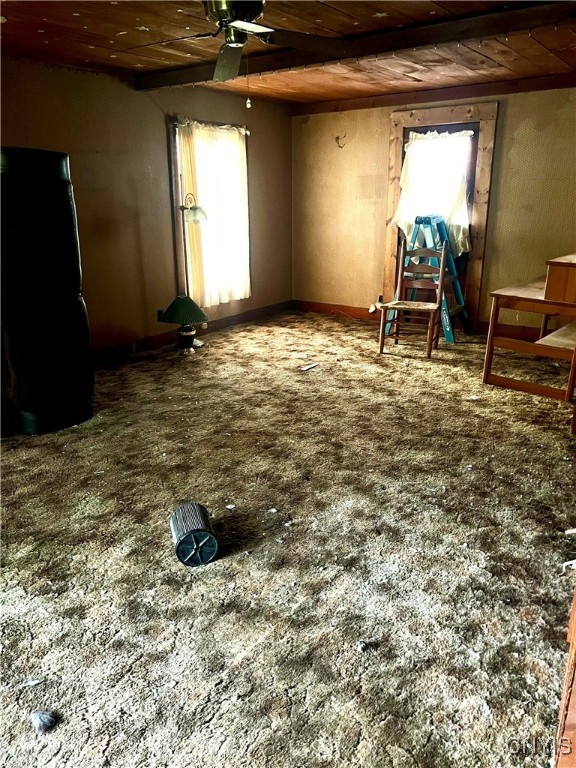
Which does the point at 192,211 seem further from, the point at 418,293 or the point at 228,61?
the point at 418,293

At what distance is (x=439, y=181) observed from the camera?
550cm

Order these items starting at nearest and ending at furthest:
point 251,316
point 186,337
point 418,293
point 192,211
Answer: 1. point 192,211
2. point 186,337
3. point 418,293
4. point 251,316

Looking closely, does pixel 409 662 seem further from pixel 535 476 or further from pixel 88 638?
pixel 535 476

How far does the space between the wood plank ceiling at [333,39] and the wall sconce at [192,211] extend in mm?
1010

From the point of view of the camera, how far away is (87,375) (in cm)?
Answer: 350

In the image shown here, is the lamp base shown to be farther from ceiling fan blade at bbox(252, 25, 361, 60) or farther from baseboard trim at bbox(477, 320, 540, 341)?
baseboard trim at bbox(477, 320, 540, 341)

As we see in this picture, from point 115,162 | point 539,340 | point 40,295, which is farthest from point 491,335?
point 115,162

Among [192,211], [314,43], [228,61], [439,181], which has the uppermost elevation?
[314,43]

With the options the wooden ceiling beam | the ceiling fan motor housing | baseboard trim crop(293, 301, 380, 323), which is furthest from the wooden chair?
the ceiling fan motor housing

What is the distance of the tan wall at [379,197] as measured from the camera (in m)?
4.91

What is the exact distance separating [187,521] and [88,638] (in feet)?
1.76

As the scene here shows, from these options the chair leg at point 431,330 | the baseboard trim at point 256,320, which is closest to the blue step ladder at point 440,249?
the baseboard trim at point 256,320

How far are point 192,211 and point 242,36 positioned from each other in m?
2.48

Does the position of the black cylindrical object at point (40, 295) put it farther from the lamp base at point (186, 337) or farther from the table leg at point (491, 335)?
the table leg at point (491, 335)
